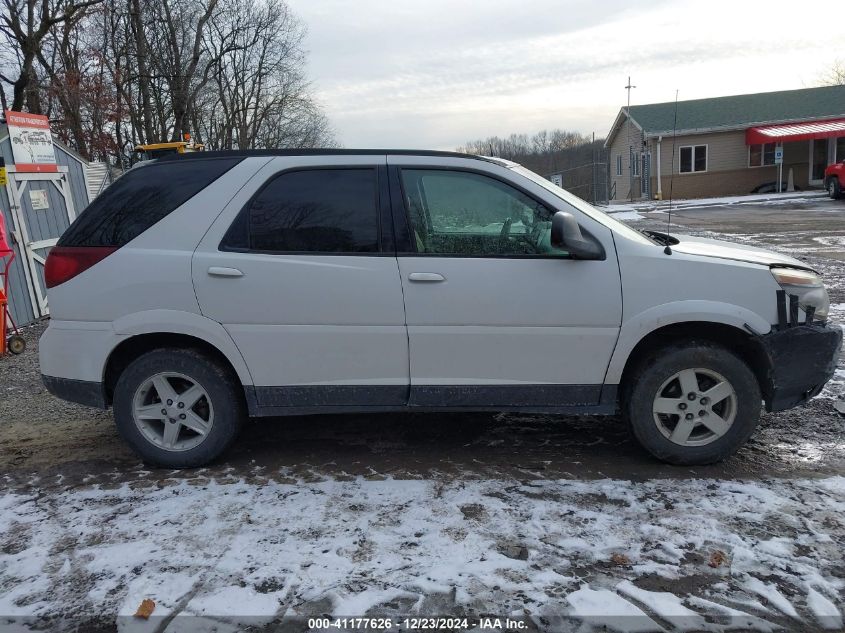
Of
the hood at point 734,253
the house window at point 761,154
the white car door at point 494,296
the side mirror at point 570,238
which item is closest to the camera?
the side mirror at point 570,238

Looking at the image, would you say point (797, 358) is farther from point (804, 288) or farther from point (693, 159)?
point (693, 159)

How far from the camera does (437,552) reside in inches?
121

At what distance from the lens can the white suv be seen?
370 cm

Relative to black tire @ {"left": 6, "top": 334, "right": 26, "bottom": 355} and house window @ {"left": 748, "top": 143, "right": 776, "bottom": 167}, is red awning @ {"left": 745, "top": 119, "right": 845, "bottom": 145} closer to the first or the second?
house window @ {"left": 748, "top": 143, "right": 776, "bottom": 167}

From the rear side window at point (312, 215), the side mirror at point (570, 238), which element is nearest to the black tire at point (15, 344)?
the rear side window at point (312, 215)

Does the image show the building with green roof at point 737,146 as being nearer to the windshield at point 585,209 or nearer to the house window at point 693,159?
the house window at point 693,159

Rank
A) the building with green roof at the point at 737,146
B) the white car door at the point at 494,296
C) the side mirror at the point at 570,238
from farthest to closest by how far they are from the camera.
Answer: the building with green roof at the point at 737,146 → the white car door at the point at 494,296 → the side mirror at the point at 570,238

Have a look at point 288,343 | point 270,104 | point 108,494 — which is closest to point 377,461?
point 288,343

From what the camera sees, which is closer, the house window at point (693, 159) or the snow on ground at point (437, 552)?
the snow on ground at point (437, 552)

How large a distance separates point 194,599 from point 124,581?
1.29ft

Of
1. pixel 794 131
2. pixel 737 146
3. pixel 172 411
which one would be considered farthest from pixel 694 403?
pixel 737 146

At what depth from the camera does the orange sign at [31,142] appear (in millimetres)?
8688

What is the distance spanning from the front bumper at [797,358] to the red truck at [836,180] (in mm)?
25397

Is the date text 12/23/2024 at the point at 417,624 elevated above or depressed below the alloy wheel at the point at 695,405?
below
